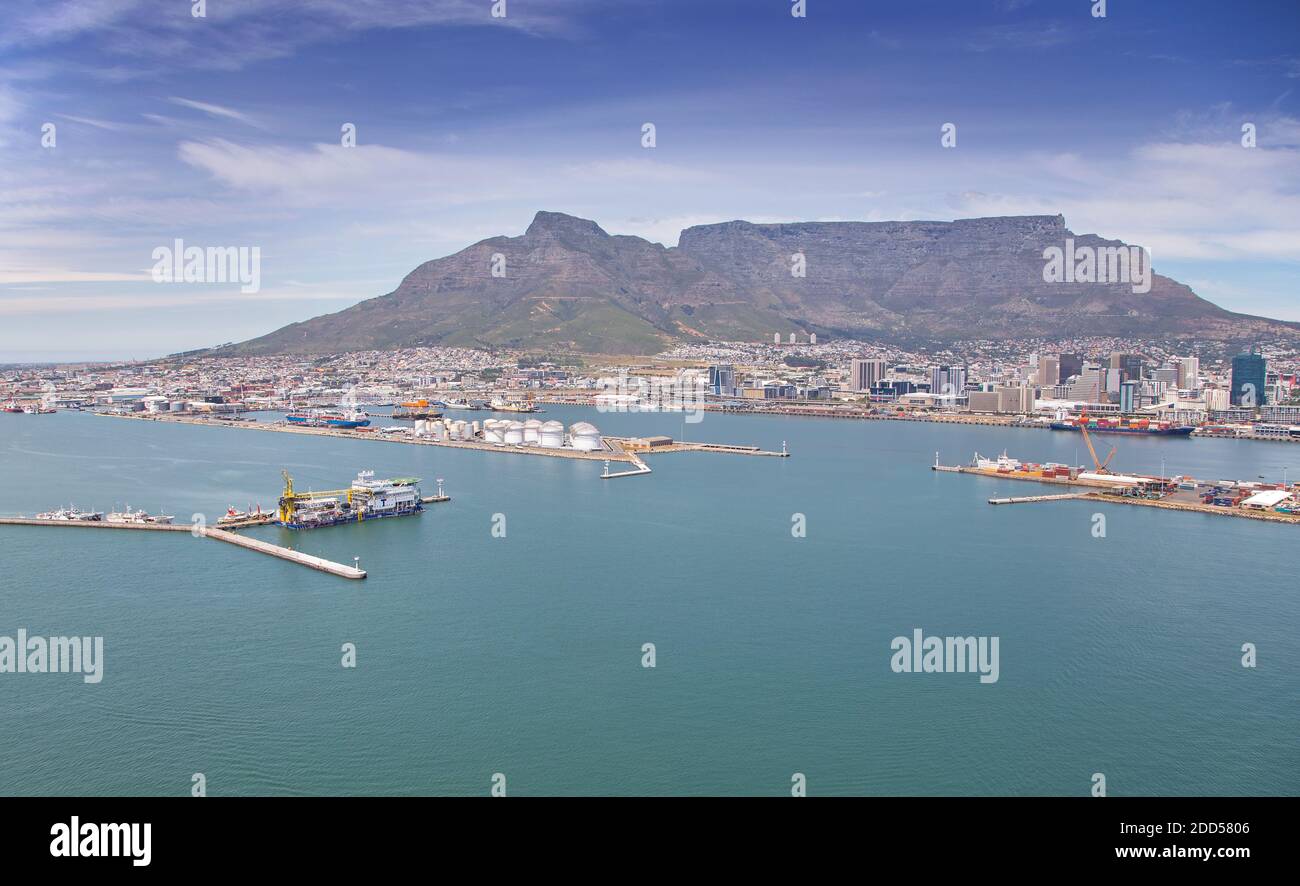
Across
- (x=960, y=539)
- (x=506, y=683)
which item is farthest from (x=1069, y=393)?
(x=506, y=683)

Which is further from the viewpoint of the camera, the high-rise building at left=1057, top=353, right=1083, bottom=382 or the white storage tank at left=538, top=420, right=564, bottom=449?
the high-rise building at left=1057, top=353, right=1083, bottom=382

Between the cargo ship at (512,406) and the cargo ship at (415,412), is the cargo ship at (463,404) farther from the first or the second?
the cargo ship at (415,412)

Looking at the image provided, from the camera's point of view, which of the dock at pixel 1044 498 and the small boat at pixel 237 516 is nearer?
the small boat at pixel 237 516

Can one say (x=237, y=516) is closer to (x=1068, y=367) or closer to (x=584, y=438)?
(x=584, y=438)

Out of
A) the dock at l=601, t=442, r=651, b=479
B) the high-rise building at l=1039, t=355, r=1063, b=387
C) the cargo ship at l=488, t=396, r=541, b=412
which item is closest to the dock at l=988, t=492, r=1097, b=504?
the dock at l=601, t=442, r=651, b=479

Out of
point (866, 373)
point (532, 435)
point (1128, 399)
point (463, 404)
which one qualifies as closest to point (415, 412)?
point (463, 404)

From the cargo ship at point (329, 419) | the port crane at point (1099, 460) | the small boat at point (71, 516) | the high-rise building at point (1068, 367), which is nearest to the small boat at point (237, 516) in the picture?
the small boat at point (71, 516)

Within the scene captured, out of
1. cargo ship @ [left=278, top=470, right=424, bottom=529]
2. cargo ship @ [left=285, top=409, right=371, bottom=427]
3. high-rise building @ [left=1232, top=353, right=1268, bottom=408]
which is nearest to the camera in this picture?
cargo ship @ [left=278, top=470, right=424, bottom=529]

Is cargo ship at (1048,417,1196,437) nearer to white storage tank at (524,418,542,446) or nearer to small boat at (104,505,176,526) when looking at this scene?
white storage tank at (524,418,542,446)
